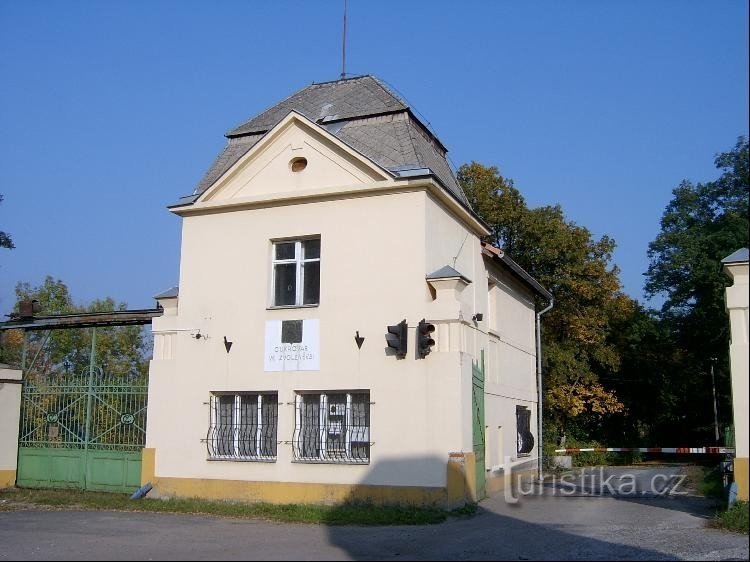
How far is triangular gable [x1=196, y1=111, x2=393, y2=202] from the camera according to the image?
625 inches

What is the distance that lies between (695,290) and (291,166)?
20.9m

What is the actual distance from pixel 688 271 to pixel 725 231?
20.3 feet

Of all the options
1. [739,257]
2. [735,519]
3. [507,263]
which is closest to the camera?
[735,519]

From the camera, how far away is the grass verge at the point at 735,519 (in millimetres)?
12021

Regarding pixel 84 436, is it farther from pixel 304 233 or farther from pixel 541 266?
pixel 541 266

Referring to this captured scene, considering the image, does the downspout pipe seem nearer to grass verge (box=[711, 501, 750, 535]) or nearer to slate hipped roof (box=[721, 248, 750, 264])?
grass verge (box=[711, 501, 750, 535])

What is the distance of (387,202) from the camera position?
15.6 metres

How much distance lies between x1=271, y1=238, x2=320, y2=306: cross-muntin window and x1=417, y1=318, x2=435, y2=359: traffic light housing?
2.40m

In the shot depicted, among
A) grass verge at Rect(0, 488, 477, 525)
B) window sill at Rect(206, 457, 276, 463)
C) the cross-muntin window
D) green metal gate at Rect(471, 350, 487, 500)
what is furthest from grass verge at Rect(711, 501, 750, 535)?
the cross-muntin window

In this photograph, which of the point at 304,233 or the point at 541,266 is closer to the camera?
the point at 304,233

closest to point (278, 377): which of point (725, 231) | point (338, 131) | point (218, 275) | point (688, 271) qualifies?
point (218, 275)

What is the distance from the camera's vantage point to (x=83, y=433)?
18156 millimetres

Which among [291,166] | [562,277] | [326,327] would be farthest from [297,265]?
[562,277]

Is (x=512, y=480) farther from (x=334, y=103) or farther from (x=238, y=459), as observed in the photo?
(x=334, y=103)
